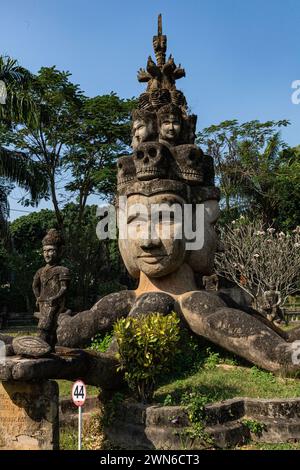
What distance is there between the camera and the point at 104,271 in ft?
84.9

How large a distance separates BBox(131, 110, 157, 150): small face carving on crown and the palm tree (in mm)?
A: 7307

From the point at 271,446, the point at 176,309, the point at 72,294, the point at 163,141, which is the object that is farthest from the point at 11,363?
the point at 72,294

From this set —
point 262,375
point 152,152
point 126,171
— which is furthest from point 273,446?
point 126,171

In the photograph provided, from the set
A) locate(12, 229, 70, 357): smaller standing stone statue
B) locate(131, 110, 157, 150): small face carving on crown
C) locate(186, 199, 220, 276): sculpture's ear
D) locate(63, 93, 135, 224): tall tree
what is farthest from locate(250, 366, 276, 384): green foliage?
locate(63, 93, 135, 224): tall tree

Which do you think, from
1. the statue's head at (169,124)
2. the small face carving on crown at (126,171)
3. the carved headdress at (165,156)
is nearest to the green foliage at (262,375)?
the carved headdress at (165,156)

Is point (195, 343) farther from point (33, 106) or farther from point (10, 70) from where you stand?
point (10, 70)

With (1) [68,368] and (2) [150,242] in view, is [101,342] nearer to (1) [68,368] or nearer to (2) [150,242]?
(2) [150,242]

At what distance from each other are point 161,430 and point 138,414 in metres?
0.39

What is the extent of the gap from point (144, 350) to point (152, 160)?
3.59 meters

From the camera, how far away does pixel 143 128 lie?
991 cm

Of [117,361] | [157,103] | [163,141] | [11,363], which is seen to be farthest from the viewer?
[157,103]

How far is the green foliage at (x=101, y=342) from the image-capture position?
8.86m

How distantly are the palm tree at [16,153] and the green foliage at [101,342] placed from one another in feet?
30.4

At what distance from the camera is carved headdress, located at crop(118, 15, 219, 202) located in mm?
9034
